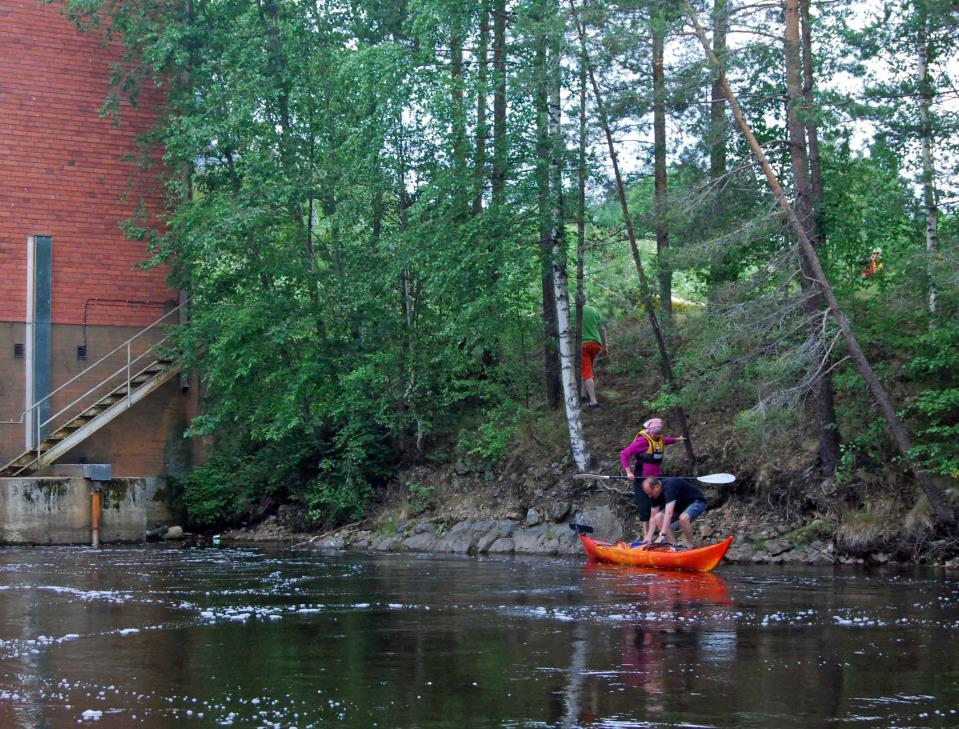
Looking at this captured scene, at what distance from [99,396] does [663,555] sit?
16.5 metres

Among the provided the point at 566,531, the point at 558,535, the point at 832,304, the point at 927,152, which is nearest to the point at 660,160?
the point at 927,152

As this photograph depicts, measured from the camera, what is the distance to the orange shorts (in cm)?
2312

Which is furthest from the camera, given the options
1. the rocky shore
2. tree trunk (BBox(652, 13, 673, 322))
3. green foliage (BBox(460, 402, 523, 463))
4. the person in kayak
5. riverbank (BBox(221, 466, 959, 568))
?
green foliage (BBox(460, 402, 523, 463))

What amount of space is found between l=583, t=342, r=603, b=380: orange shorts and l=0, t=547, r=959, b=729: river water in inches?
319

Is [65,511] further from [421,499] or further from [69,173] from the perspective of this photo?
[69,173]

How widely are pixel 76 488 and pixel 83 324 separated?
4.72 m

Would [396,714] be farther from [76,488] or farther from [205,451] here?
[205,451]

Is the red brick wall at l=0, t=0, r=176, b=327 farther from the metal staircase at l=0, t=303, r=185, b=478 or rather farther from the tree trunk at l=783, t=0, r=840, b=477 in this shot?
the tree trunk at l=783, t=0, r=840, b=477

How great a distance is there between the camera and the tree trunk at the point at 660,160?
61.6ft

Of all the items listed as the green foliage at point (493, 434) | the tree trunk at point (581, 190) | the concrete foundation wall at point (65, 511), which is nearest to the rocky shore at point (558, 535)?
the green foliage at point (493, 434)

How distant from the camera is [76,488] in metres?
25.1

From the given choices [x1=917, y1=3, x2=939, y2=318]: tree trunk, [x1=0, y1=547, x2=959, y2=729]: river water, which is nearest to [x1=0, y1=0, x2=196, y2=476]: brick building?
[x1=0, y1=547, x2=959, y2=729]: river water

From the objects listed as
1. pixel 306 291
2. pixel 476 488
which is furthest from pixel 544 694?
pixel 306 291

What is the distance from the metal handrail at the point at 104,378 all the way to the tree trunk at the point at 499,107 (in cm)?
994
